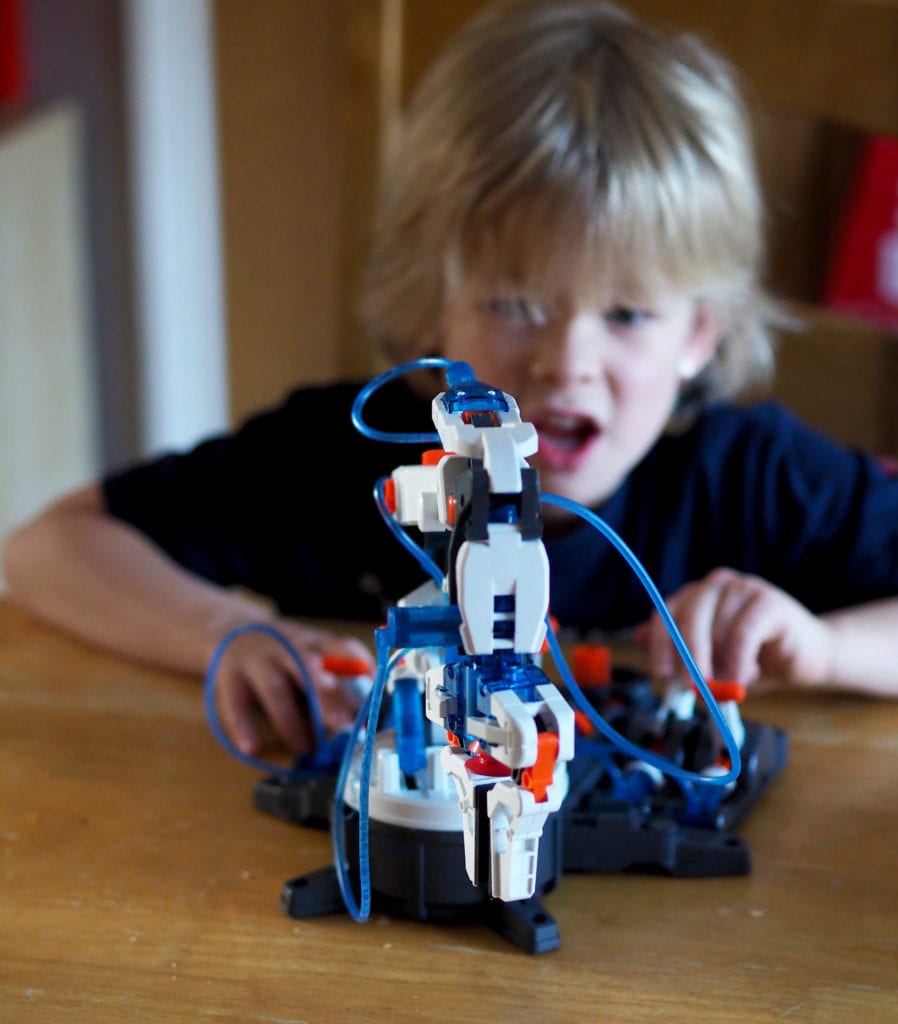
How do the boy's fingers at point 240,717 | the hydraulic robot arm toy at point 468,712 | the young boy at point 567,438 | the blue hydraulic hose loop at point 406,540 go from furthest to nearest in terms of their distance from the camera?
the young boy at point 567,438, the boy's fingers at point 240,717, the blue hydraulic hose loop at point 406,540, the hydraulic robot arm toy at point 468,712

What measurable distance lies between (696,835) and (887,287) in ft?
3.04

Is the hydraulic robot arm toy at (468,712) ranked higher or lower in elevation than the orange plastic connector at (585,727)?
higher

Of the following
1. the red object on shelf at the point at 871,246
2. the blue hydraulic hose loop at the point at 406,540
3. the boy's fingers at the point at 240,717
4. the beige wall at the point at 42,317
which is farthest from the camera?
the beige wall at the point at 42,317

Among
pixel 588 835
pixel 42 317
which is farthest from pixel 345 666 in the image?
pixel 42 317

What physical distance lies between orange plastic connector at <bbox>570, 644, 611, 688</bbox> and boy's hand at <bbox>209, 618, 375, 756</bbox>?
126 millimetres

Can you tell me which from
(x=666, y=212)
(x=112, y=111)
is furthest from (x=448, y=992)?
(x=112, y=111)

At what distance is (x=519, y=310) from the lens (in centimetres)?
97

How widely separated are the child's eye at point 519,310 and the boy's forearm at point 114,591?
0.29 metres

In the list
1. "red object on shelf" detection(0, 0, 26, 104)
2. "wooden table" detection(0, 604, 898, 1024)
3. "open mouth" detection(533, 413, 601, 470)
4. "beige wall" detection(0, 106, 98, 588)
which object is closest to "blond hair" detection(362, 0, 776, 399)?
"open mouth" detection(533, 413, 601, 470)

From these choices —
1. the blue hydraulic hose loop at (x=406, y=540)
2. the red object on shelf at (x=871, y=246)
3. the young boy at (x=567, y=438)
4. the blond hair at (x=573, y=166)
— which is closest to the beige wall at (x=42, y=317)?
the young boy at (x=567, y=438)

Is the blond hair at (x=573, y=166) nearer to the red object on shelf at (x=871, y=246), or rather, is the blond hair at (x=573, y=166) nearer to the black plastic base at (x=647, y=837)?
the red object on shelf at (x=871, y=246)

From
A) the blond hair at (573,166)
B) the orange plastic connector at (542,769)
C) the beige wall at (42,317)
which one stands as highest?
the blond hair at (573,166)

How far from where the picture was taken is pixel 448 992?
22.0 inches

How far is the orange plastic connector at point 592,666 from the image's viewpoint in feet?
2.62
